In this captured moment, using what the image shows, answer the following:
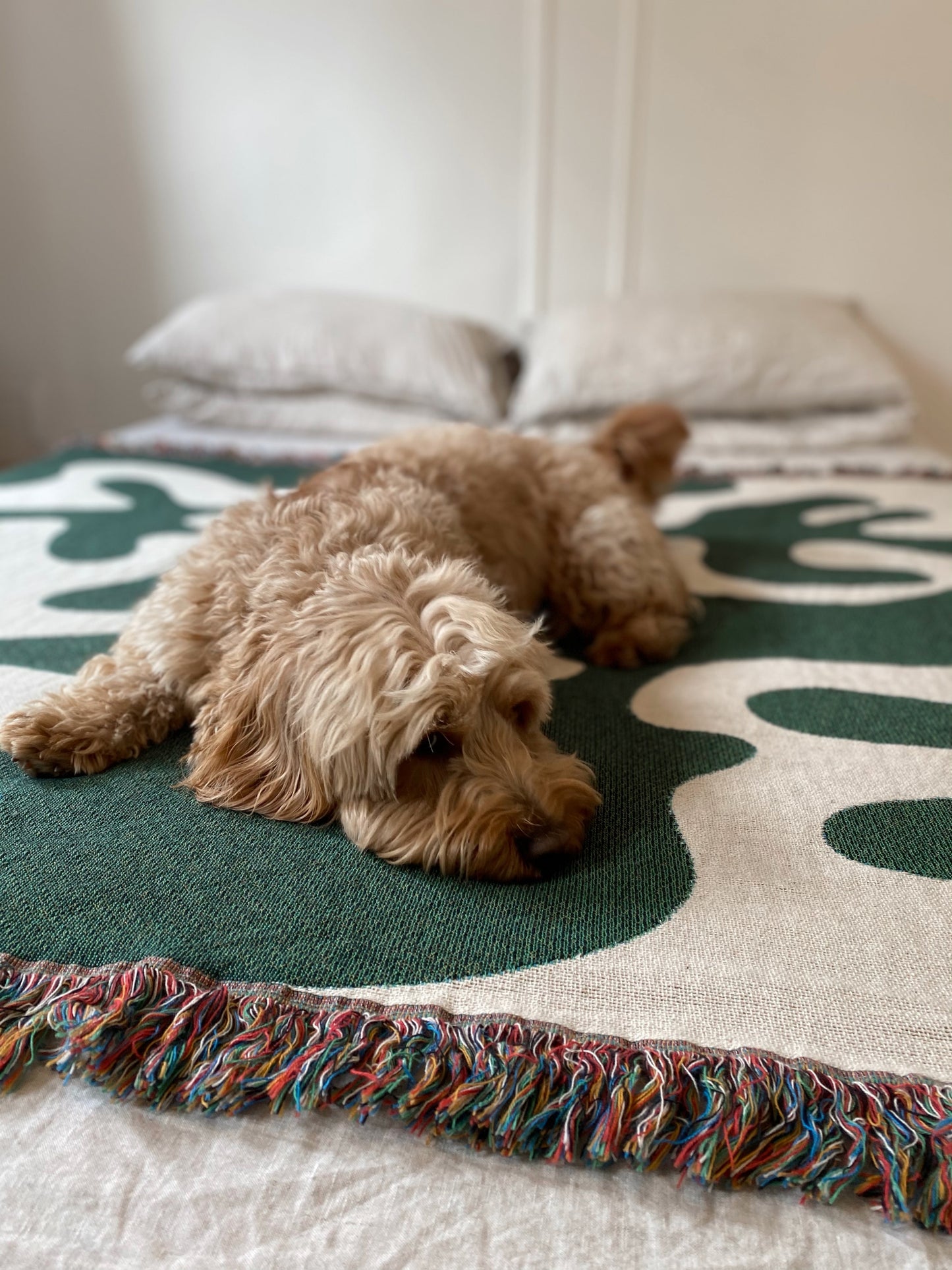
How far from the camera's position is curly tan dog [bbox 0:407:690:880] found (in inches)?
47.1

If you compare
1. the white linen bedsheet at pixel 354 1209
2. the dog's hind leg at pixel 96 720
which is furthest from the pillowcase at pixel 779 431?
the white linen bedsheet at pixel 354 1209

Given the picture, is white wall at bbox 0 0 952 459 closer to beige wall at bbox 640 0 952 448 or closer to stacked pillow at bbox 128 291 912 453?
beige wall at bbox 640 0 952 448

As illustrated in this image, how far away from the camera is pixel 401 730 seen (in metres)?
1.20

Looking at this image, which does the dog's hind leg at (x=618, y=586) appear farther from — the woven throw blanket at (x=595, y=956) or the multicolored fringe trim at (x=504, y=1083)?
the multicolored fringe trim at (x=504, y=1083)

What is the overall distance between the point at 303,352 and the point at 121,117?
6.73 feet

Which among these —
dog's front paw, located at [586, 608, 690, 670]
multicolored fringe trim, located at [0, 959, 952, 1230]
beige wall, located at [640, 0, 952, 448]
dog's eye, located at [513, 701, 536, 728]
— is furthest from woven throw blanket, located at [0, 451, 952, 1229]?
beige wall, located at [640, 0, 952, 448]

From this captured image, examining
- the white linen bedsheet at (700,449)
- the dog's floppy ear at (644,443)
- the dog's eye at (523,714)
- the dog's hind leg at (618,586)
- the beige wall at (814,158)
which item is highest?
the beige wall at (814,158)

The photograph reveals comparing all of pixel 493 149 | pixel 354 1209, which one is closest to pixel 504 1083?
pixel 354 1209

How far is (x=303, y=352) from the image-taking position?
381 cm

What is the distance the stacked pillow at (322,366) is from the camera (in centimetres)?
379

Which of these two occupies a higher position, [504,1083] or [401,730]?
[401,730]

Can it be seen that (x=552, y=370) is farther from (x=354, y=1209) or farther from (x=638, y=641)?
(x=354, y=1209)

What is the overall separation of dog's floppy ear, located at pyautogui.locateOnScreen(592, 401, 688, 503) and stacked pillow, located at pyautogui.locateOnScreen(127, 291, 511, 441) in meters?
1.37

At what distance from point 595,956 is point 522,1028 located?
141 mm
